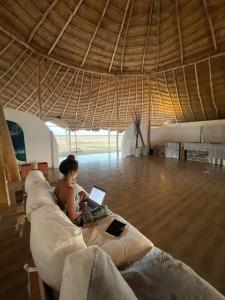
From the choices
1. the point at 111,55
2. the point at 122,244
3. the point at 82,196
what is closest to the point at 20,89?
the point at 111,55

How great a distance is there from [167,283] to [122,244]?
65 centimetres

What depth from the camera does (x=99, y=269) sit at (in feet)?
2.56

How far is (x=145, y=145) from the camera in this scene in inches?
451

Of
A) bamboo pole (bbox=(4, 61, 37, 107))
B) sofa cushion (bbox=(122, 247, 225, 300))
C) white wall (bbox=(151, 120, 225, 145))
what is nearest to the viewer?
sofa cushion (bbox=(122, 247, 225, 300))

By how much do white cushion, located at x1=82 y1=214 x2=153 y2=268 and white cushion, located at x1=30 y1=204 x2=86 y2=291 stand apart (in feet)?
2.05

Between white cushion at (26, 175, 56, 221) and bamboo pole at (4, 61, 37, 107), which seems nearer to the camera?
white cushion at (26, 175, 56, 221)

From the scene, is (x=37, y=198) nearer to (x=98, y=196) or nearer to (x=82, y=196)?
(x=82, y=196)

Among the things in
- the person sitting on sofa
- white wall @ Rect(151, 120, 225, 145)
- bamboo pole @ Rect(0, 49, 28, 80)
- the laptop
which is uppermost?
bamboo pole @ Rect(0, 49, 28, 80)

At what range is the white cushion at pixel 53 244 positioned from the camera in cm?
96

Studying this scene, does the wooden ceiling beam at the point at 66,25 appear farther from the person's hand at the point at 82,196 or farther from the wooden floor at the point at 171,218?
the person's hand at the point at 82,196

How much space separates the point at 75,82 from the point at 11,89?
118 inches

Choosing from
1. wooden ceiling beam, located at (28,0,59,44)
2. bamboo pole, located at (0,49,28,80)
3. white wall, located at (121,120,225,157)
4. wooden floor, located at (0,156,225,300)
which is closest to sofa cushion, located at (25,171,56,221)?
wooden floor, located at (0,156,225,300)

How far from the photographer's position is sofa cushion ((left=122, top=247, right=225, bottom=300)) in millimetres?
963

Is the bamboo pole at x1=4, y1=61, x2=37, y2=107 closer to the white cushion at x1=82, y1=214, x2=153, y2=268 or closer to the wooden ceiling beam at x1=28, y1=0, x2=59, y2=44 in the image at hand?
the wooden ceiling beam at x1=28, y1=0, x2=59, y2=44
